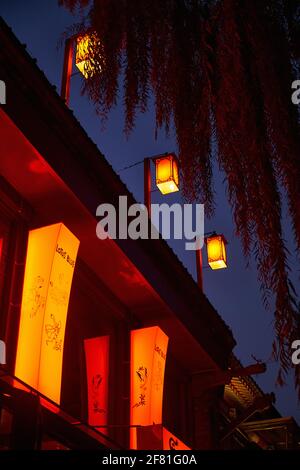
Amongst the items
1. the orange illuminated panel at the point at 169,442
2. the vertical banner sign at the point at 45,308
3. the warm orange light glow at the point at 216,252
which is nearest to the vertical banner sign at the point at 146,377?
the orange illuminated panel at the point at 169,442

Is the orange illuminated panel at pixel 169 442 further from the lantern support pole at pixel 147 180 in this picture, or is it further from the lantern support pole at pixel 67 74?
the lantern support pole at pixel 67 74

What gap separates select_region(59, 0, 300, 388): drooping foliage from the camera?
187 inches

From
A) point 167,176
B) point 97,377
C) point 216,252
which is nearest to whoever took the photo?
point 97,377

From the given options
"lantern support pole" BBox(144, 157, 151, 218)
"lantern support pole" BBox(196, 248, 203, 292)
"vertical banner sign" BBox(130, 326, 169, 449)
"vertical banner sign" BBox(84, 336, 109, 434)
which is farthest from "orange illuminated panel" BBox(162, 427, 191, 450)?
"lantern support pole" BBox(196, 248, 203, 292)

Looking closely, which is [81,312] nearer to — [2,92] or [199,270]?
[2,92]

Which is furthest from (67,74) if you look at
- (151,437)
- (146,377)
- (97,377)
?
(151,437)

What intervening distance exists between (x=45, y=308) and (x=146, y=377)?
11.4 ft

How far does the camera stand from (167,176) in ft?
47.2

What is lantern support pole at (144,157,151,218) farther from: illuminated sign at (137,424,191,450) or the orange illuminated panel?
illuminated sign at (137,424,191,450)

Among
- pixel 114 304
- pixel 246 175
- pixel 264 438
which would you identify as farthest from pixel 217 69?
pixel 264 438

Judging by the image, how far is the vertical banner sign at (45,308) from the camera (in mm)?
7742

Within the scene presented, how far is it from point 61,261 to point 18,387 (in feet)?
7.67

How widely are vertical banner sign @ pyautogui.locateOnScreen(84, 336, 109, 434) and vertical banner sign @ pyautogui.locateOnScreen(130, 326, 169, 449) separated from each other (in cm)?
56

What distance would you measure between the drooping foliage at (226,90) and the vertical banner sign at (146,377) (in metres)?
6.31
